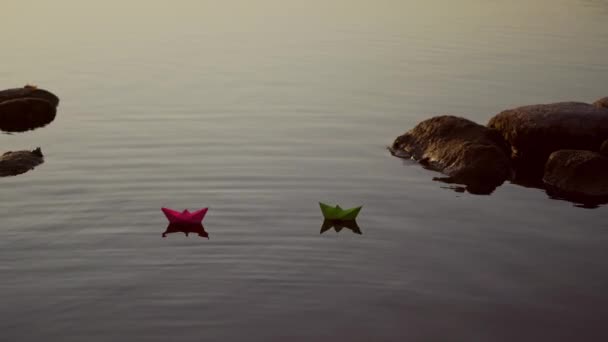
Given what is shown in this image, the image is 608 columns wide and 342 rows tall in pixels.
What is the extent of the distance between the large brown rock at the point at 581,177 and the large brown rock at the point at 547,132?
0.67 meters

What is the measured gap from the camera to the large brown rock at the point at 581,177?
54.3 ft

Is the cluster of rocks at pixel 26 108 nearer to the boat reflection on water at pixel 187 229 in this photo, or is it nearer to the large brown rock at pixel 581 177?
the boat reflection on water at pixel 187 229

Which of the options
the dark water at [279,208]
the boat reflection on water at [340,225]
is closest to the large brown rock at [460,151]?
the dark water at [279,208]

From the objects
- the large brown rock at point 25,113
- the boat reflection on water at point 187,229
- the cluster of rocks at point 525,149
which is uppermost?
the large brown rock at point 25,113

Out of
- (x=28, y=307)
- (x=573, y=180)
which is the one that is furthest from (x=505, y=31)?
(x=28, y=307)

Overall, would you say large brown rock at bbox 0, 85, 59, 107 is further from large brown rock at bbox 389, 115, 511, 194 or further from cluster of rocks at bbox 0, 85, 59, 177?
large brown rock at bbox 389, 115, 511, 194

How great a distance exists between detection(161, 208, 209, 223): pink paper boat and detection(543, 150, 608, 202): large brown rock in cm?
637

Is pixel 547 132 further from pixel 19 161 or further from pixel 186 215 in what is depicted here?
pixel 19 161

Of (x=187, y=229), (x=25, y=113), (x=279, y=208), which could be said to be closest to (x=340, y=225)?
(x=279, y=208)

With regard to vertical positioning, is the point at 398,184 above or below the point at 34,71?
below

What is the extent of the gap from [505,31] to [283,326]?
26787mm

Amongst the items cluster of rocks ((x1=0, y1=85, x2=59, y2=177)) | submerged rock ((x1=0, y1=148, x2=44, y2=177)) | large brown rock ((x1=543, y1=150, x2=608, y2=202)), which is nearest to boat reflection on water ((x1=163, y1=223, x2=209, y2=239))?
submerged rock ((x1=0, y1=148, x2=44, y2=177))

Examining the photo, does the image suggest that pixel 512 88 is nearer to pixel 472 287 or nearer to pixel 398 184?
pixel 398 184

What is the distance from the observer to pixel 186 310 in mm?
11320
